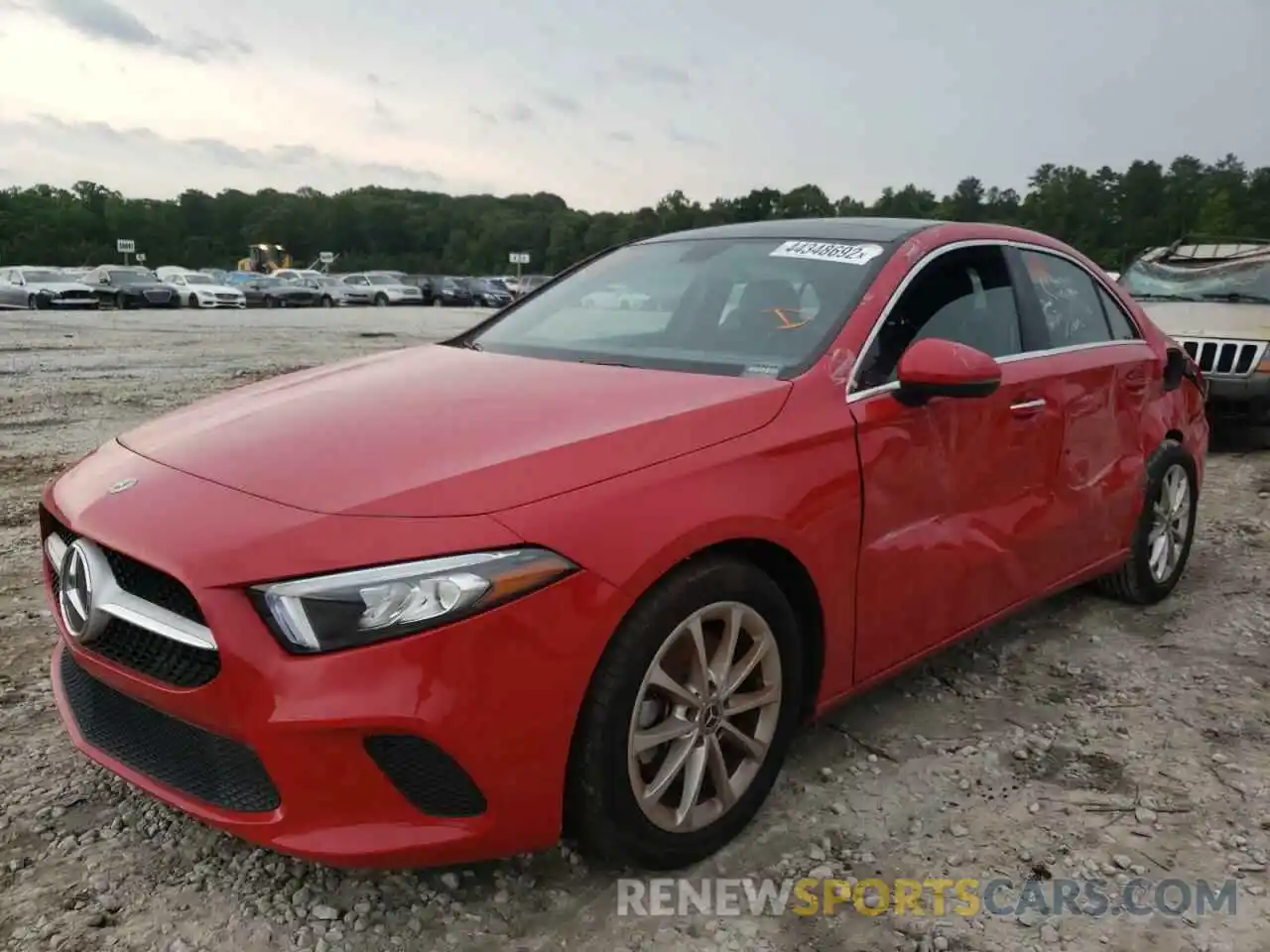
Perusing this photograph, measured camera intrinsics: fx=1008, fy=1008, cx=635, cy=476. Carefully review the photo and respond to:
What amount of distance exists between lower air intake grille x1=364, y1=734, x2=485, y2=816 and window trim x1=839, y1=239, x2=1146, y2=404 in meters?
1.39

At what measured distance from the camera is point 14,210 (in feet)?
300

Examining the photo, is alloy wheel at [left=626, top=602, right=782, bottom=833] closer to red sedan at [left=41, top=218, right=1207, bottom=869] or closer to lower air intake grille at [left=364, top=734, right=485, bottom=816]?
red sedan at [left=41, top=218, right=1207, bottom=869]

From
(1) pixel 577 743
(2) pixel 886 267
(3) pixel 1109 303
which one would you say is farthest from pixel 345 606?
(3) pixel 1109 303

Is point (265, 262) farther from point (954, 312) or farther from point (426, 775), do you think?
point (426, 775)

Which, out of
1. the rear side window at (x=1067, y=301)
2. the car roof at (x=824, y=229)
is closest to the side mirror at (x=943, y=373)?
the car roof at (x=824, y=229)

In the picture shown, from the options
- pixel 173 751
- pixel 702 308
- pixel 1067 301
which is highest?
pixel 1067 301

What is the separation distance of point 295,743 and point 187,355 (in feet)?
47.2

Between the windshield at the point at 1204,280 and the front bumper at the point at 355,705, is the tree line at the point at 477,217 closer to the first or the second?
the windshield at the point at 1204,280

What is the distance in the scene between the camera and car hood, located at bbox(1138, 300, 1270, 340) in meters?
7.75

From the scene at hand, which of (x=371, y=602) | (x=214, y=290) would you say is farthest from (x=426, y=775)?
(x=214, y=290)

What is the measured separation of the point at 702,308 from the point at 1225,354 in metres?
6.25

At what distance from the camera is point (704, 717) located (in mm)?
2336

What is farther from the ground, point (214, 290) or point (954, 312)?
point (954, 312)

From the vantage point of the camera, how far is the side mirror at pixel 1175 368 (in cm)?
421
